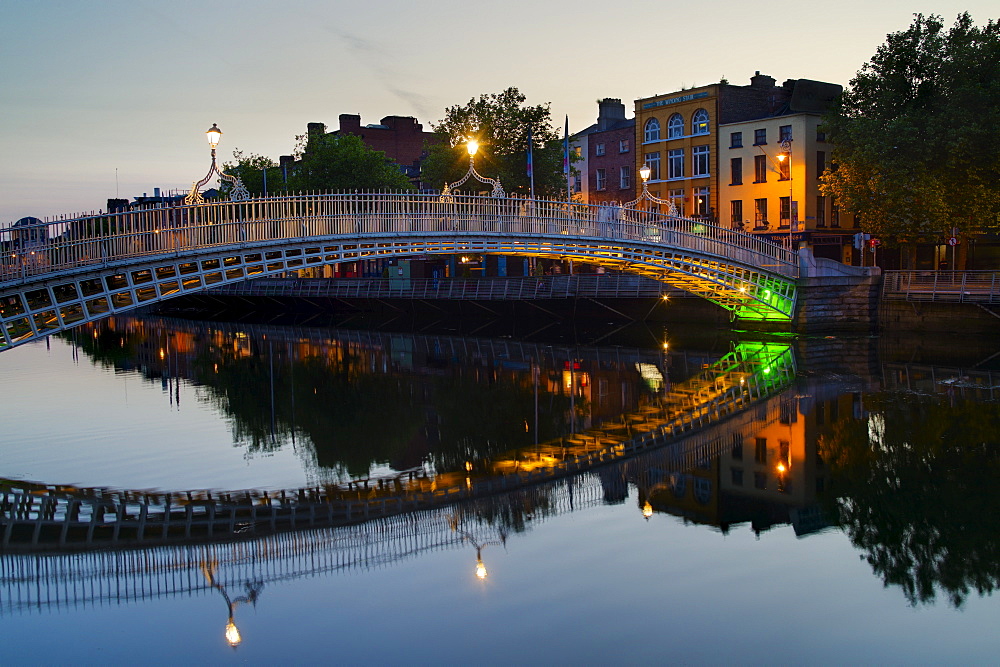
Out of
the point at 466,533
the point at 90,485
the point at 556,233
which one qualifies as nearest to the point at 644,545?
the point at 466,533

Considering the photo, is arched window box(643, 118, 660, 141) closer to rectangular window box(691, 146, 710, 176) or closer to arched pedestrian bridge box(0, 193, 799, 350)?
rectangular window box(691, 146, 710, 176)

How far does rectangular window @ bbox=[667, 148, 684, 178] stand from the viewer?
56.7 m

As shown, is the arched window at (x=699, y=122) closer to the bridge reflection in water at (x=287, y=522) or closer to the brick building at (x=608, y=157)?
the brick building at (x=608, y=157)

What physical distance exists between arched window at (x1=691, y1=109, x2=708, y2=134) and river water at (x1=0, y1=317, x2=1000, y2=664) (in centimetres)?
2989

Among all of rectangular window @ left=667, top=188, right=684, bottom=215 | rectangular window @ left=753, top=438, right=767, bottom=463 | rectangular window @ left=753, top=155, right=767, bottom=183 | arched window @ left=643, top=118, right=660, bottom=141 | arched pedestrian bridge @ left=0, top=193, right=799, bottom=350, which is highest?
arched window @ left=643, top=118, right=660, bottom=141

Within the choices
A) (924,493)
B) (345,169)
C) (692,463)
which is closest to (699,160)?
(345,169)


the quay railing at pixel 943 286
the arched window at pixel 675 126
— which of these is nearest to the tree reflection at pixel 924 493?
the quay railing at pixel 943 286

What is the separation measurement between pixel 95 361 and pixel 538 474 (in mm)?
25590

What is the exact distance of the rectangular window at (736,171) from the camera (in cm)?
5347

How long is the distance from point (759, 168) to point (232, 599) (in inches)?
1821

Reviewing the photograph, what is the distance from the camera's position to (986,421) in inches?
794

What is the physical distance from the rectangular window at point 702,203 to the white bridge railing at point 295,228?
18272 mm

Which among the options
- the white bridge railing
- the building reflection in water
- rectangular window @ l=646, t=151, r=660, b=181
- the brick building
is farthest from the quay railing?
the brick building

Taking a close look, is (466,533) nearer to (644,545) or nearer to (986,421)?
(644,545)
